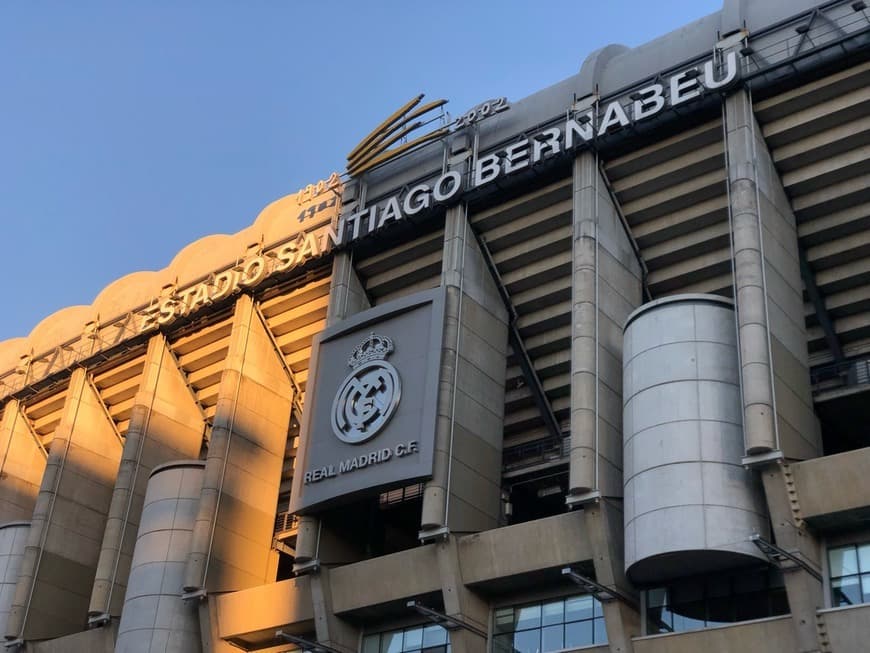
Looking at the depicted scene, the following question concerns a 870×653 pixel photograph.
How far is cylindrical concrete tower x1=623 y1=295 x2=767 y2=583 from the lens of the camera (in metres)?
38.5

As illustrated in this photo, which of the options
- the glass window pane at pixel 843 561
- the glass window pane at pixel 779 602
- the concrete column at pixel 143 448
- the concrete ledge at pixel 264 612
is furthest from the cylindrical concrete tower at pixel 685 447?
the concrete column at pixel 143 448

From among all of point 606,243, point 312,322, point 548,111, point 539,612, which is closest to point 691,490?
point 539,612

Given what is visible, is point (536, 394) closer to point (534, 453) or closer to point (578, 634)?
point (534, 453)

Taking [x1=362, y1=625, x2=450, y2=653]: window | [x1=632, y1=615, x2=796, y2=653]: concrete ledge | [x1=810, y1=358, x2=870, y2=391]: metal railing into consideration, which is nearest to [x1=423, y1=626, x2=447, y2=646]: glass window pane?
[x1=362, y1=625, x2=450, y2=653]: window

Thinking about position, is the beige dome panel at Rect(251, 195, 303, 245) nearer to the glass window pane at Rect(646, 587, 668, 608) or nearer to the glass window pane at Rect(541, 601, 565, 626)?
the glass window pane at Rect(541, 601, 565, 626)

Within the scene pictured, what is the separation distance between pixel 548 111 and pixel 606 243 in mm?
8112

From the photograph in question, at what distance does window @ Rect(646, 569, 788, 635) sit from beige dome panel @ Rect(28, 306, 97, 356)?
40010mm

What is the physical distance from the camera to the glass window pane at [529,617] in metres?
45.2

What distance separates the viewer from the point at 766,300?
41094 millimetres

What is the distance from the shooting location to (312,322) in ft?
200

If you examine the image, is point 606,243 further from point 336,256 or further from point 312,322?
point 312,322

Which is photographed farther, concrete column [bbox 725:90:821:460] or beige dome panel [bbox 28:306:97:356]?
beige dome panel [bbox 28:306:97:356]

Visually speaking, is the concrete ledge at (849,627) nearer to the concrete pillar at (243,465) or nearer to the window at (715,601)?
the window at (715,601)

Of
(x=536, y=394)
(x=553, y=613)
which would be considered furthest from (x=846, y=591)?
(x=536, y=394)
